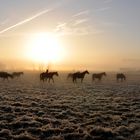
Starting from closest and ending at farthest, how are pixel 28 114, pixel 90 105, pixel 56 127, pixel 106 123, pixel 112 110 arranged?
pixel 56 127 → pixel 106 123 → pixel 28 114 → pixel 112 110 → pixel 90 105

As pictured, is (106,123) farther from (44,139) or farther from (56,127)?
(44,139)

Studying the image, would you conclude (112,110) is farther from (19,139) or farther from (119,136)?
(19,139)

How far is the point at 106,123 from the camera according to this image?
18.7 m

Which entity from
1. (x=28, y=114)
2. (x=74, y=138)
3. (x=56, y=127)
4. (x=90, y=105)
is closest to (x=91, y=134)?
(x=74, y=138)

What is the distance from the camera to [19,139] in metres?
15.0

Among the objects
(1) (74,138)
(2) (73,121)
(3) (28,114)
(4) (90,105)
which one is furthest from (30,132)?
(4) (90,105)

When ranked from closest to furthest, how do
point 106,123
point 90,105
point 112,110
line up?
point 106,123 < point 112,110 < point 90,105

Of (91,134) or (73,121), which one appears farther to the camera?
(73,121)

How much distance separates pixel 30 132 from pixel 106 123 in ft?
15.3

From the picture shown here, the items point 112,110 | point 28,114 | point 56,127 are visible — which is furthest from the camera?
point 112,110

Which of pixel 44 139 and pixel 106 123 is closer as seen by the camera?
pixel 44 139

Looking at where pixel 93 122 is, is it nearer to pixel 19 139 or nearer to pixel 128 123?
pixel 128 123

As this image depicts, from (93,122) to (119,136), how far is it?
3473 millimetres

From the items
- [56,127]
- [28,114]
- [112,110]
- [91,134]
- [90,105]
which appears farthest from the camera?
[90,105]
